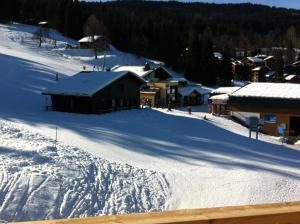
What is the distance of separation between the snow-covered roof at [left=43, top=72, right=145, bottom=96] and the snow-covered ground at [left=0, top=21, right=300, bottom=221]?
1.85m

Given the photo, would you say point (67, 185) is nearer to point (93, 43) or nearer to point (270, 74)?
point (93, 43)

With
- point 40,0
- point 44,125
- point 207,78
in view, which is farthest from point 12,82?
point 40,0

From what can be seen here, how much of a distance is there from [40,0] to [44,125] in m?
73.9

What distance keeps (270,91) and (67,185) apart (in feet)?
90.2

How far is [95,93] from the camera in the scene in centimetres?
3466

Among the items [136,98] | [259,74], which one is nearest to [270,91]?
[136,98]

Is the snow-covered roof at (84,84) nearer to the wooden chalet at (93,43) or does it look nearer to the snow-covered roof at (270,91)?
the snow-covered roof at (270,91)

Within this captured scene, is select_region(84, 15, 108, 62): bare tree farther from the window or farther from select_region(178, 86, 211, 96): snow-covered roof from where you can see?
the window

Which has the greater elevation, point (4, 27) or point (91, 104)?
point (4, 27)

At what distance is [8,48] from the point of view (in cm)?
6272

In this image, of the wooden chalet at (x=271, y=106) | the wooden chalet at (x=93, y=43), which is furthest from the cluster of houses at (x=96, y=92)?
the wooden chalet at (x=93, y=43)

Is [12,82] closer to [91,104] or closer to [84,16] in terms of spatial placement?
[91,104]

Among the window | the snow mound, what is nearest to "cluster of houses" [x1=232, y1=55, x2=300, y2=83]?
the window

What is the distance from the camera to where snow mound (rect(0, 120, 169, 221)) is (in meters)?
14.4
